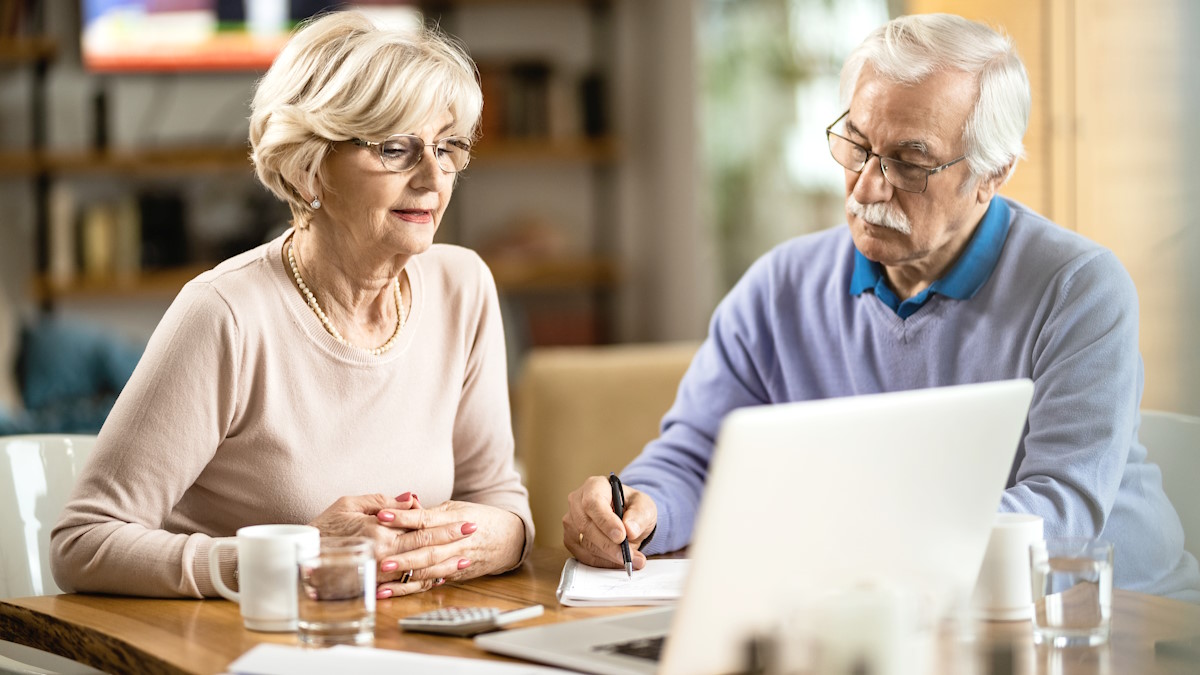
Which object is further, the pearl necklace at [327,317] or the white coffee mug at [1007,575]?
the pearl necklace at [327,317]

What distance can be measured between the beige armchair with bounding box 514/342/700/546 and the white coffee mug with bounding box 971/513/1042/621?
4.16 ft

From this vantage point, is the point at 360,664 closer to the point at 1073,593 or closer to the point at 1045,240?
A: the point at 1073,593

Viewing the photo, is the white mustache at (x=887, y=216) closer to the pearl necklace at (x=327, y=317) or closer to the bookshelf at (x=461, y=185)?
the pearl necklace at (x=327, y=317)

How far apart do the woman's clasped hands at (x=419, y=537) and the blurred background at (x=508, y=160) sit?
3.04m

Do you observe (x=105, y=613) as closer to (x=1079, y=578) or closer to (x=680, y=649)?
(x=680, y=649)

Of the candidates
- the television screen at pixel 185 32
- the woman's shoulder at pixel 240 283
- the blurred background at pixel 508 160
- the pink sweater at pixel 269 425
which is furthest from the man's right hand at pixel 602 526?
the television screen at pixel 185 32

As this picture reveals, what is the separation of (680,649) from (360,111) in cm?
83

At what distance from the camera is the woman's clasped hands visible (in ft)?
4.56

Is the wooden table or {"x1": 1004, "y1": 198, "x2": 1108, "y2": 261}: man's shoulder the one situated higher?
{"x1": 1004, "y1": 198, "x2": 1108, "y2": 261}: man's shoulder

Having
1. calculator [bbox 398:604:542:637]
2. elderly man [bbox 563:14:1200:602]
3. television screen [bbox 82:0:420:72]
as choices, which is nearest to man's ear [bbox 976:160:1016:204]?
elderly man [bbox 563:14:1200:602]

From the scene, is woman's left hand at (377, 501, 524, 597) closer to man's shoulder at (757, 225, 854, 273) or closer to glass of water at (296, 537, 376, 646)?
glass of water at (296, 537, 376, 646)

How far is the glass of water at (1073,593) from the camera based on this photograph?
3.81 ft

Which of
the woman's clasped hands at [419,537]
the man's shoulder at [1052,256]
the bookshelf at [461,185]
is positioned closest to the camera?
the woman's clasped hands at [419,537]

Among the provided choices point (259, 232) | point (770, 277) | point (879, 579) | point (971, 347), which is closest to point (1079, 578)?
point (879, 579)
